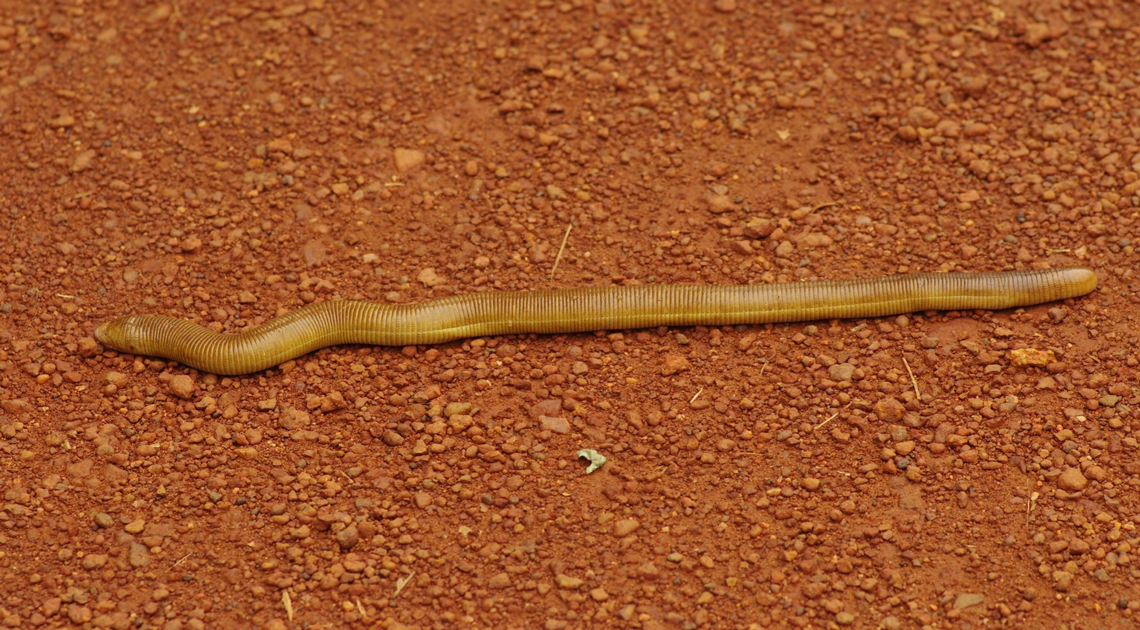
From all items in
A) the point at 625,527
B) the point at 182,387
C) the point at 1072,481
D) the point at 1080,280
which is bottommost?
the point at 182,387

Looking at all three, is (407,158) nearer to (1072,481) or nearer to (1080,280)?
(1080,280)

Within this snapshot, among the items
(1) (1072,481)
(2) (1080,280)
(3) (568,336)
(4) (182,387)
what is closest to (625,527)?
(3) (568,336)

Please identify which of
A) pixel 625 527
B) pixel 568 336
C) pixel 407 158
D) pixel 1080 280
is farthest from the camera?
pixel 407 158

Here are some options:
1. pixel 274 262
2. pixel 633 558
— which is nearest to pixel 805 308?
pixel 633 558

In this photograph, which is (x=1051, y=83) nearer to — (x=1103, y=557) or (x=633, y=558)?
(x=1103, y=557)

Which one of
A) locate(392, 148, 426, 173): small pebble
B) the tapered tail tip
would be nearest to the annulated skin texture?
the tapered tail tip

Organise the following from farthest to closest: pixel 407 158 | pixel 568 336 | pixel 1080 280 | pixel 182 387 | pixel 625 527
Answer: pixel 407 158
pixel 568 336
pixel 1080 280
pixel 182 387
pixel 625 527
